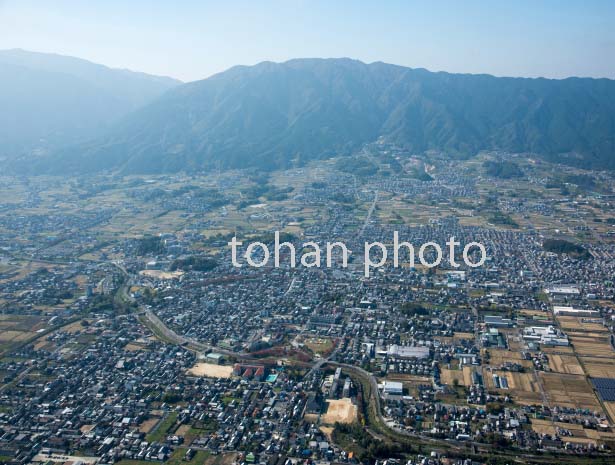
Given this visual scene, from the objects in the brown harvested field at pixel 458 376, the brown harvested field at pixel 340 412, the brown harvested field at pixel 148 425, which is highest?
the brown harvested field at pixel 458 376

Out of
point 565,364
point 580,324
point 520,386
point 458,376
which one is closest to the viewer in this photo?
point 520,386

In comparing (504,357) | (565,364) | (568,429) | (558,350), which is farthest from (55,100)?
(568,429)

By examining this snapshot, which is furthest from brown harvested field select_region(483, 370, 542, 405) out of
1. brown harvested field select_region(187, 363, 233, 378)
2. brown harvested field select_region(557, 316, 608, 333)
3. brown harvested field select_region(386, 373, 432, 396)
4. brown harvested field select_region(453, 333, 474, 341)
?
brown harvested field select_region(187, 363, 233, 378)

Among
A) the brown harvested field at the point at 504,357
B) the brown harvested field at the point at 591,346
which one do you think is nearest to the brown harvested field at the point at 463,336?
the brown harvested field at the point at 504,357

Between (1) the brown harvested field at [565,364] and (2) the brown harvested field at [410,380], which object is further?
(1) the brown harvested field at [565,364]

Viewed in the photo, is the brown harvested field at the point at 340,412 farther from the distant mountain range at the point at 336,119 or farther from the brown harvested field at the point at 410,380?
the distant mountain range at the point at 336,119

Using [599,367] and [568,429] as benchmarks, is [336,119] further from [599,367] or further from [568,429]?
[568,429]

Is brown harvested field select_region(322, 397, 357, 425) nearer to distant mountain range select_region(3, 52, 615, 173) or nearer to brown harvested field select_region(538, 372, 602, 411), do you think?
brown harvested field select_region(538, 372, 602, 411)
